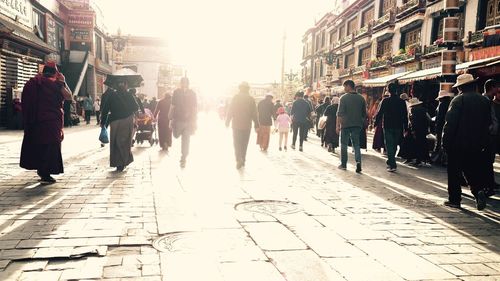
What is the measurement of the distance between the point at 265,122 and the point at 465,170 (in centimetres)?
769

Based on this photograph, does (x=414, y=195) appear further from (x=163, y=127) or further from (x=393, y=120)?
(x=163, y=127)

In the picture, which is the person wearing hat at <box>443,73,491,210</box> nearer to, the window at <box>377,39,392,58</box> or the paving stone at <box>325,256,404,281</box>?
the paving stone at <box>325,256,404,281</box>

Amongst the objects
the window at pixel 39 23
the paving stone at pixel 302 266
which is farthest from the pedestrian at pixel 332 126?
the window at pixel 39 23

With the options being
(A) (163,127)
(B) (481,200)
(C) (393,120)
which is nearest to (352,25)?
(A) (163,127)

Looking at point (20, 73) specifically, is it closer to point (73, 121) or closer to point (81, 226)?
point (73, 121)

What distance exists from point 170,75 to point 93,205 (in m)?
57.5

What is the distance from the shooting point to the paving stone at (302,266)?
2918mm

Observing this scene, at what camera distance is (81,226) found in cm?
396

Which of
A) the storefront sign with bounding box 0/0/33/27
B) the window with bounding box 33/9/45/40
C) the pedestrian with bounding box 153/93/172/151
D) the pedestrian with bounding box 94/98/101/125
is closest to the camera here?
the pedestrian with bounding box 153/93/172/151

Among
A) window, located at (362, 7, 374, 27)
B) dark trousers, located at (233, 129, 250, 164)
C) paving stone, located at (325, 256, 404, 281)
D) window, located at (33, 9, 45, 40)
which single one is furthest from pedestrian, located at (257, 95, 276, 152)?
window, located at (362, 7, 374, 27)

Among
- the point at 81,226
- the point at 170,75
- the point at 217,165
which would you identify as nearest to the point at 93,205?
the point at 81,226

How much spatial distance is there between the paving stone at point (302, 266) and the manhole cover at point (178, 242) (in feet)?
2.11

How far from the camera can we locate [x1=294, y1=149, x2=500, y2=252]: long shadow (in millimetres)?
4406

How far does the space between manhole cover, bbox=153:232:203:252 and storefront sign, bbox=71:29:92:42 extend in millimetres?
28406
